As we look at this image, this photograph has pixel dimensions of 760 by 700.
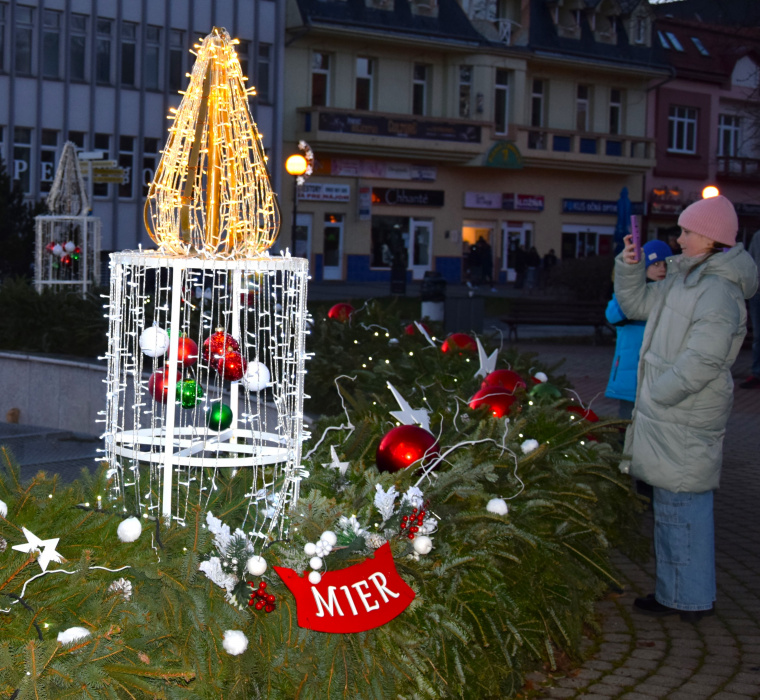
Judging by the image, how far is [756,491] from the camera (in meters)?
7.67

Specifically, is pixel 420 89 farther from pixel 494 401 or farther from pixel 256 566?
pixel 256 566

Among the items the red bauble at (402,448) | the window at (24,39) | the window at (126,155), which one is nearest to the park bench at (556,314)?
the red bauble at (402,448)

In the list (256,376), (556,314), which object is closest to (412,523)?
(256,376)

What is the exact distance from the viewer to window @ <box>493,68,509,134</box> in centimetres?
3869

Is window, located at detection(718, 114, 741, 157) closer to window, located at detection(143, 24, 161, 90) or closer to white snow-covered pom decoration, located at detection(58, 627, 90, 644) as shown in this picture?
window, located at detection(143, 24, 161, 90)

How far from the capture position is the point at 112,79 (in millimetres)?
33094

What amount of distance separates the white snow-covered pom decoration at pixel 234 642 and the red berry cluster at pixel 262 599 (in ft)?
0.57

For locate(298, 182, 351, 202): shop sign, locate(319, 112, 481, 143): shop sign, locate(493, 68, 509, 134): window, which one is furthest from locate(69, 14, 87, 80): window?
locate(493, 68, 509, 134): window

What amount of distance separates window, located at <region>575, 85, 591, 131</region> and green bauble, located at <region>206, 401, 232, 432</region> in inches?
1550

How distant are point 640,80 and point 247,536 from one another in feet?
137

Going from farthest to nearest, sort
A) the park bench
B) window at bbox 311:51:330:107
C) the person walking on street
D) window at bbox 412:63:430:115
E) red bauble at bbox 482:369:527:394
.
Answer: window at bbox 412:63:430:115 < window at bbox 311:51:330:107 < the park bench < red bauble at bbox 482:369:527:394 < the person walking on street

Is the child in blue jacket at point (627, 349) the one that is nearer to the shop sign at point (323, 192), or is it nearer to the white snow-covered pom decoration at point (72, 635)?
the white snow-covered pom decoration at point (72, 635)

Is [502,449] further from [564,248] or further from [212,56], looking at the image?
[564,248]

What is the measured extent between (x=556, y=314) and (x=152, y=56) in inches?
751
